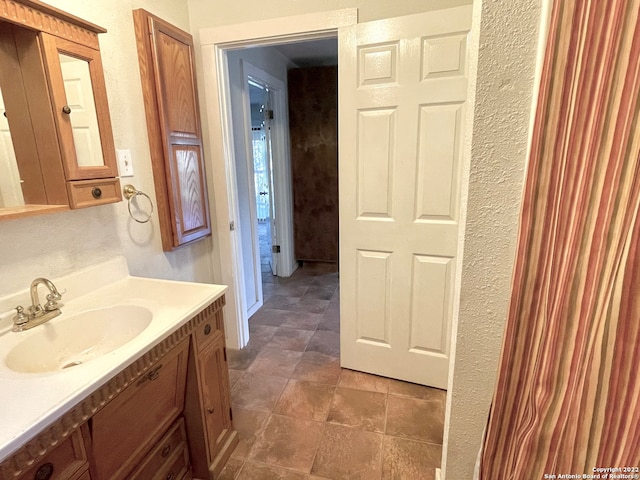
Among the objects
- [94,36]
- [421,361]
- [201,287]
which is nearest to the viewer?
[94,36]

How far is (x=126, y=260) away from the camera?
58.7 inches

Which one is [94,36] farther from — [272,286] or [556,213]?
[272,286]

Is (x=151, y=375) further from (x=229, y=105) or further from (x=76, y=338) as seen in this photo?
(x=229, y=105)

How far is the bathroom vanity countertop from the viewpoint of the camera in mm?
668

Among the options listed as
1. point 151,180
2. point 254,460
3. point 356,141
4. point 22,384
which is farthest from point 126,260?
point 356,141

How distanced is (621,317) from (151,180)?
5.84 feet

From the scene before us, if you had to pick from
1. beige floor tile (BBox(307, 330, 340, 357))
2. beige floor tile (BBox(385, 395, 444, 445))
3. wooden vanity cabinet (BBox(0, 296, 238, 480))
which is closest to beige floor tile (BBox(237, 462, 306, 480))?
wooden vanity cabinet (BBox(0, 296, 238, 480))

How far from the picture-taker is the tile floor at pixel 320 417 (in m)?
1.40

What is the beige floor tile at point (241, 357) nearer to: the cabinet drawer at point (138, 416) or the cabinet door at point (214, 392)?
the cabinet door at point (214, 392)

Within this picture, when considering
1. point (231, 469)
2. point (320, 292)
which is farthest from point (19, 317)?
point (320, 292)

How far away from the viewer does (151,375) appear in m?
1.01

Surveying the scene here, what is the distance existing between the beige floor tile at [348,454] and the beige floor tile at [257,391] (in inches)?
14.5

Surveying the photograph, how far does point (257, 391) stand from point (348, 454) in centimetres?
64

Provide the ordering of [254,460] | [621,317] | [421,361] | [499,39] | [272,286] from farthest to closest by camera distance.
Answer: [272,286], [421,361], [254,460], [499,39], [621,317]
